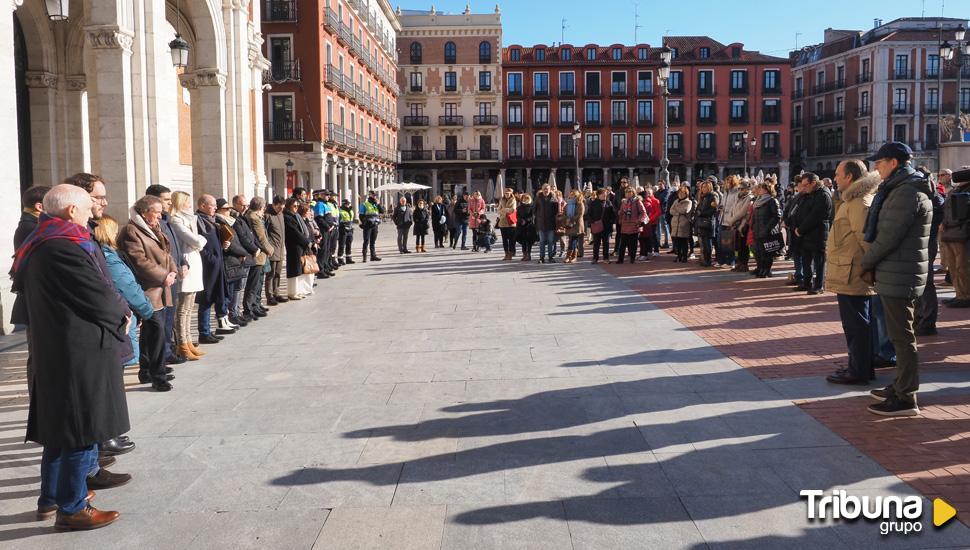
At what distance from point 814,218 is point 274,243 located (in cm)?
767

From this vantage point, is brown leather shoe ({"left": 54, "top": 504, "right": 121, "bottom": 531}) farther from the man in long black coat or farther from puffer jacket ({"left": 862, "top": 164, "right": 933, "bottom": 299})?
puffer jacket ({"left": 862, "top": 164, "right": 933, "bottom": 299})

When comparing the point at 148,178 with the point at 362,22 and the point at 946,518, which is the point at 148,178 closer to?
the point at 946,518

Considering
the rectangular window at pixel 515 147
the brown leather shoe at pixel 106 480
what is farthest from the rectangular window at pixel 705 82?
the brown leather shoe at pixel 106 480

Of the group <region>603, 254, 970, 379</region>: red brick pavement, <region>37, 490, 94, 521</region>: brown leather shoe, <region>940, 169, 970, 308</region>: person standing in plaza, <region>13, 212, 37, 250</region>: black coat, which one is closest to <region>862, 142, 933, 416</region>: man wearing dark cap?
<region>603, 254, 970, 379</region>: red brick pavement

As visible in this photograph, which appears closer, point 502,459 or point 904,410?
point 502,459

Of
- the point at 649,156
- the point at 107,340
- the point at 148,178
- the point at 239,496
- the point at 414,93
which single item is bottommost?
the point at 239,496

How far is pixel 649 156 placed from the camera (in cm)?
6106

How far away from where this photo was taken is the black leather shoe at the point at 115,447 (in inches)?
187

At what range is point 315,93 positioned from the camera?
113 feet

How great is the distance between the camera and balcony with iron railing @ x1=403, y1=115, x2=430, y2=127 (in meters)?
61.2

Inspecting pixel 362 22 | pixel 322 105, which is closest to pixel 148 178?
pixel 322 105

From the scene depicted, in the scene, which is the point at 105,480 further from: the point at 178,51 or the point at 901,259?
the point at 178,51

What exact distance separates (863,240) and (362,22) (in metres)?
42.1

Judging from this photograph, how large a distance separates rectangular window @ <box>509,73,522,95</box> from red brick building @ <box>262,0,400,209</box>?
18.6 metres
